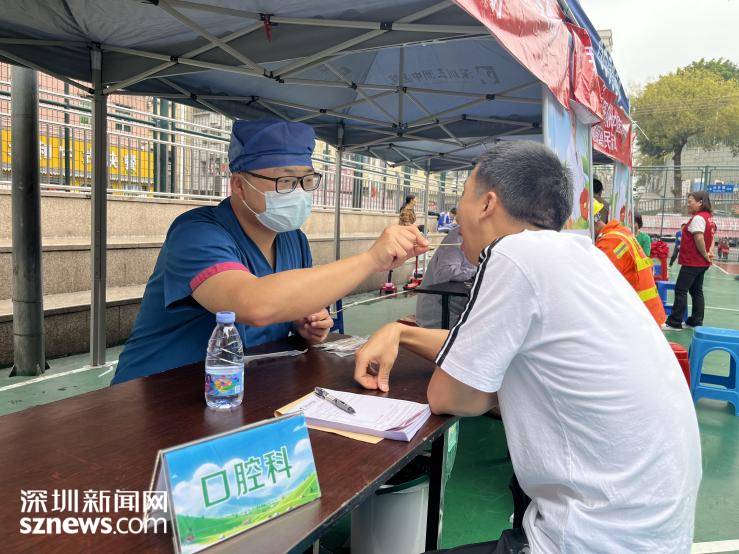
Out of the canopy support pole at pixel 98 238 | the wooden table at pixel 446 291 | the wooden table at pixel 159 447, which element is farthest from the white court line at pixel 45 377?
the wooden table at pixel 159 447

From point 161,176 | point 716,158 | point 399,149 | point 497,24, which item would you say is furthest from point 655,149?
point 497,24

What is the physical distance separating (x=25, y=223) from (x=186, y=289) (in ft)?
10.2

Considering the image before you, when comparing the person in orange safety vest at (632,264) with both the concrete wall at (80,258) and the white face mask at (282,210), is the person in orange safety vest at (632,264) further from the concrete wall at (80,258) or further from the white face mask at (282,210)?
the concrete wall at (80,258)

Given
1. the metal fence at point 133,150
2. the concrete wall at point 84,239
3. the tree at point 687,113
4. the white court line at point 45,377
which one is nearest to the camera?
the white court line at point 45,377

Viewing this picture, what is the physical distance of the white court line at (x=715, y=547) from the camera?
2219 millimetres

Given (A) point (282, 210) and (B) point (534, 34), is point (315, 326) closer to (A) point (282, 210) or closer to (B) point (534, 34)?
(A) point (282, 210)

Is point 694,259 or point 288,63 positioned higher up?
point 288,63

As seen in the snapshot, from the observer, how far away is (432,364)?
70.3 inches

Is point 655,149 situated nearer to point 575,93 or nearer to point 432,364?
point 575,93

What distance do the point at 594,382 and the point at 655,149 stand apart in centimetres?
3503

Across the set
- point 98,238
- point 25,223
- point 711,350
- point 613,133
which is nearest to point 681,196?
point 613,133

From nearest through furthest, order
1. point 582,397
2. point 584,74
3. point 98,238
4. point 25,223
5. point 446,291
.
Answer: point 582,397
point 446,291
point 584,74
point 25,223
point 98,238

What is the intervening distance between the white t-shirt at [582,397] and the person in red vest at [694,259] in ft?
21.7

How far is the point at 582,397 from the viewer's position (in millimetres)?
970
